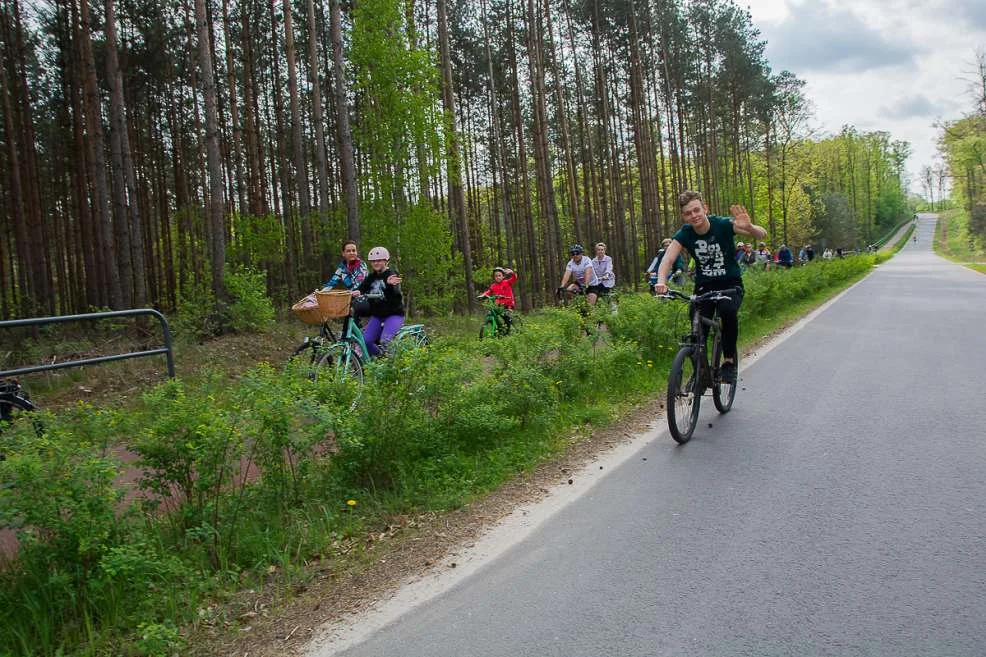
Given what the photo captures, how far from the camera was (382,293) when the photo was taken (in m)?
8.46

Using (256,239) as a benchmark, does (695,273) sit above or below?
below

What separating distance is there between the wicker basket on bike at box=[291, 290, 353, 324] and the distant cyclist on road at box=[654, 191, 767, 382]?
12.2 ft

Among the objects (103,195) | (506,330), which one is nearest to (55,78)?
(103,195)

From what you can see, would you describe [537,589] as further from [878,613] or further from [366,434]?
[366,434]

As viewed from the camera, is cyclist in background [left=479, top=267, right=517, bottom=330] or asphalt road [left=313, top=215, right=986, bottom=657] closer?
asphalt road [left=313, top=215, right=986, bottom=657]

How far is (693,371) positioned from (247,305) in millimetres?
11085

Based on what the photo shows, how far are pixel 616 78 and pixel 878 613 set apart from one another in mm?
36770

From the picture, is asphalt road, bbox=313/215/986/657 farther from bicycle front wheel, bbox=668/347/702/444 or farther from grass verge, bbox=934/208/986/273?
grass verge, bbox=934/208/986/273

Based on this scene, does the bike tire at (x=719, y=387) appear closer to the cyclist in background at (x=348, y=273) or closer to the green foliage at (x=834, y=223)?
the cyclist in background at (x=348, y=273)

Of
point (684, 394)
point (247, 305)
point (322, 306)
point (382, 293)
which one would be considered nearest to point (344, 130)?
point (247, 305)

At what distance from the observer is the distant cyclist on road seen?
6.64m

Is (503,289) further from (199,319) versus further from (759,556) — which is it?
(759,556)

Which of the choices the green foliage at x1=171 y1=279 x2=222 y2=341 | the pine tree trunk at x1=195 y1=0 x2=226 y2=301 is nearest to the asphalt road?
the green foliage at x1=171 y1=279 x2=222 y2=341

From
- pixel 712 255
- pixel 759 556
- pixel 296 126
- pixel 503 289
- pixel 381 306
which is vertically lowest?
pixel 759 556
